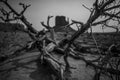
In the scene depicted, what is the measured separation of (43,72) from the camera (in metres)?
3.36

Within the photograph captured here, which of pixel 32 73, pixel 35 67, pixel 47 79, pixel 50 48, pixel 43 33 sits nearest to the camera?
pixel 47 79

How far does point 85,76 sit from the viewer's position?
3.25 m

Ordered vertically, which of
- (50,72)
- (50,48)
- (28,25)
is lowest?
(50,72)

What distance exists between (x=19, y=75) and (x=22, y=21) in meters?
4.54

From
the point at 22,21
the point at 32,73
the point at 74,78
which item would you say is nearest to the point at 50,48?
the point at 32,73

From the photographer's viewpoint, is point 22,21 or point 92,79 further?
point 22,21

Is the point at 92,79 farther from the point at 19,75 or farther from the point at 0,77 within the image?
the point at 0,77

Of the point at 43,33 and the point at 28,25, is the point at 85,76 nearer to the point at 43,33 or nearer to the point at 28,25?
the point at 43,33

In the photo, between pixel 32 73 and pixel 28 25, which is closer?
pixel 32 73

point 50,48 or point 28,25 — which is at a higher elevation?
point 28,25

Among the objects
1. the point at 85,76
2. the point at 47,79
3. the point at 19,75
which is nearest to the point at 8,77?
the point at 19,75

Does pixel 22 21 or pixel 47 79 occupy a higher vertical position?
pixel 22 21

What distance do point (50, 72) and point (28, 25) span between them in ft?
15.2

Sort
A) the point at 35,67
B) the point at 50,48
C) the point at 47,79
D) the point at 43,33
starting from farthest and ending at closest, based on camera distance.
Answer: the point at 43,33, the point at 50,48, the point at 35,67, the point at 47,79
